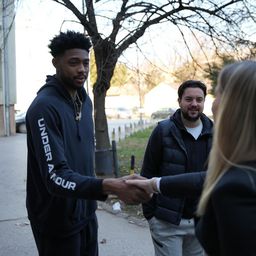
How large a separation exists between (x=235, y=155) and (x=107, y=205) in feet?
22.4

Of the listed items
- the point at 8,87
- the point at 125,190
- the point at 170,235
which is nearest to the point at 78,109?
the point at 125,190

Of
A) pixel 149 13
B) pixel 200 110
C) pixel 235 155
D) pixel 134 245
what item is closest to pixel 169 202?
pixel 200 110

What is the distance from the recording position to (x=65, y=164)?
114 inches

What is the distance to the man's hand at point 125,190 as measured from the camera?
2.84 m

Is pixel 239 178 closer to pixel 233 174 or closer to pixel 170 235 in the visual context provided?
pixel 233 174

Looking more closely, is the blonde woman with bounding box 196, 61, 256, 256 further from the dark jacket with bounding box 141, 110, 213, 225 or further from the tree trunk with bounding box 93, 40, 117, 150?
the tree trunk with bounding box 93, 40, 117, 150

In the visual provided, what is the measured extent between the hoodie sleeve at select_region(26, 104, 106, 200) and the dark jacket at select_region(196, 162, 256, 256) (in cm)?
127

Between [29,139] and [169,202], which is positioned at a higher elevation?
[29,139]

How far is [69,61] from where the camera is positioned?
3270 millimetres

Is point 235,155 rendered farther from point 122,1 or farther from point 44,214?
point 122,1

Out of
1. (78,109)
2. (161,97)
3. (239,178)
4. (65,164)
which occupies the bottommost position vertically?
(161,97)

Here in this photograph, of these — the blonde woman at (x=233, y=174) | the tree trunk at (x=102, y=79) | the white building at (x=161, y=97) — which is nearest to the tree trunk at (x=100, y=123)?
the tree trunk at (x=102, y=79)

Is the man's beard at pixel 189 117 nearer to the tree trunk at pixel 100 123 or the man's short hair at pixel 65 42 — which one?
the man's short hair at pixel 65 42

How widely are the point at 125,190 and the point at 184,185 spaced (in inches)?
14.3
